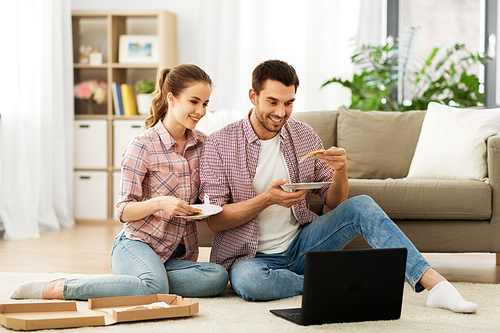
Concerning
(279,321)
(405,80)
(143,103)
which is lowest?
(279,321)

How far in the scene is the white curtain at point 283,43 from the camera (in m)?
4.34

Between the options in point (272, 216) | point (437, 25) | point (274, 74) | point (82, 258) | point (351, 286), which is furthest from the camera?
point (437, 25)

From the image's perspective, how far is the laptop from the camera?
1.50m

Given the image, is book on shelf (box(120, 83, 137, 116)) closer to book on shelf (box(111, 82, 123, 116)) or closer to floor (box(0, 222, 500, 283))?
book on shelf (box(111, 82, 123, 116))

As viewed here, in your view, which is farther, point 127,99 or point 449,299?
point 127,99

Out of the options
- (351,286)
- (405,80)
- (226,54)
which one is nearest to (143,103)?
(226,54)

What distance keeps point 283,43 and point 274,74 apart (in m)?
2.58

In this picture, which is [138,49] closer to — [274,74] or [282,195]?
[274,74]

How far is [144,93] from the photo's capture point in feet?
13.8

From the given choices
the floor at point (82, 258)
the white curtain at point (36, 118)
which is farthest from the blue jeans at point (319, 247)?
the white curtain at point (36, 118)

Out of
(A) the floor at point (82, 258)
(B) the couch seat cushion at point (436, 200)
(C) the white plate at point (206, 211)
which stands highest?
(C) the white plate at point (206, 211)

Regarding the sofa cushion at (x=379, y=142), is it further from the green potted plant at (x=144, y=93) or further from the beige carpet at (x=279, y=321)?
the green potted plant at (x=144, y=93)

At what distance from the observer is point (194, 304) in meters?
1.68

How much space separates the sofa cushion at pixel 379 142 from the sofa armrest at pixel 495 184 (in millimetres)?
551
